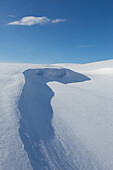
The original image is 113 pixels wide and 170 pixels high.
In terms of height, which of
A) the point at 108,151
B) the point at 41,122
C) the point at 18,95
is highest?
the point at 18,95

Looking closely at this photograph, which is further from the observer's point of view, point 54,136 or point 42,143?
point 54,136

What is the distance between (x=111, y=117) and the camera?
2.56m

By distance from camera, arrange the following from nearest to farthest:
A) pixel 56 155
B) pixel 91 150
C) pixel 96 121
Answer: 1. pixel 56 155
2. pixel 91 150
3. pixel 96 121

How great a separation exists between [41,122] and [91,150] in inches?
31.3

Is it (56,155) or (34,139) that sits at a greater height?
(34,139)

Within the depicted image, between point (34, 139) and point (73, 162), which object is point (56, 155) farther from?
point (34, 139)

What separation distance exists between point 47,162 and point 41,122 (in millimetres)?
747

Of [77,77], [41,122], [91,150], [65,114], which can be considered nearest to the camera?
[91,150]

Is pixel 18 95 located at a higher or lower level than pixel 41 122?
higher

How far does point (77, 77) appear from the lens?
7828mm

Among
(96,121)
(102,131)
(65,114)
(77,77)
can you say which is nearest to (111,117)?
(96,121)

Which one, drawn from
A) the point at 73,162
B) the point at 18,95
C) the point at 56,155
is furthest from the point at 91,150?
the point at 18,95

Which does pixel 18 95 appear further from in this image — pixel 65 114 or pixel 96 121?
pixel 96 121

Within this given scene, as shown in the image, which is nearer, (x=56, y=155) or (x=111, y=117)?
(x=56, y=155)
